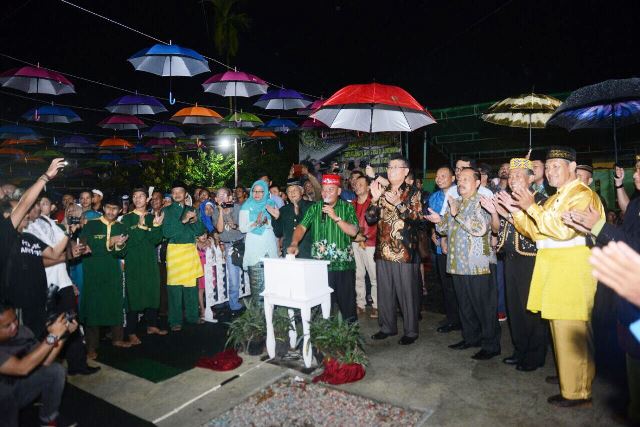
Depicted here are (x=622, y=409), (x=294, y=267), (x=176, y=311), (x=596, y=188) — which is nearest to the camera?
(x=622, y=409)

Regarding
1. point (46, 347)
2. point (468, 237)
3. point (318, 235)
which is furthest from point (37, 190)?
point (468, 237)

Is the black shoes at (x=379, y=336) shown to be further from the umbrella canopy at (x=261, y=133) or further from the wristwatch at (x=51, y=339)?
the umbrella canopy at (x=261, y=133)

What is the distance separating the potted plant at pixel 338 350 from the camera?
418 centimetres

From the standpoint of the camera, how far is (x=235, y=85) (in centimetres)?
975

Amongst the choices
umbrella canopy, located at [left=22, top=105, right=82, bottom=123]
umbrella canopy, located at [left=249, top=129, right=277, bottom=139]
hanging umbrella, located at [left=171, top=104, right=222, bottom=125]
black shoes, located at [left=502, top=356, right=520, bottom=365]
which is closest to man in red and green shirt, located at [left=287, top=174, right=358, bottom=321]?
black shoes, located at [left=502, top=356, right=520, bottom=365]

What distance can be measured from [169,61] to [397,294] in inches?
249

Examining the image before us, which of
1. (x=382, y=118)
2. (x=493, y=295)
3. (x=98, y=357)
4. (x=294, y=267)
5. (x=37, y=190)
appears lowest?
(x=98, y=357)

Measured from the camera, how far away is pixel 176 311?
6156 mm

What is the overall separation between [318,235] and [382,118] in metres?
2.14

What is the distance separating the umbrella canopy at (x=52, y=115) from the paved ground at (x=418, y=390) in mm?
9286

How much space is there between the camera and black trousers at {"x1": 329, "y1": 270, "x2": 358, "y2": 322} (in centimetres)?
518

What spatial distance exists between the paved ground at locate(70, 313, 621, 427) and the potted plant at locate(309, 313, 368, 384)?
0.49 ft

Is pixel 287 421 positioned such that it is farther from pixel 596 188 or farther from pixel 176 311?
pixel 596 188

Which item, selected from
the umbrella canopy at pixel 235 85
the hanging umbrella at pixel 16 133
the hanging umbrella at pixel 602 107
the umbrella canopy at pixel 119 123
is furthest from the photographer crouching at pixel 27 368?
the hanging umbrella at pixel 16 133
